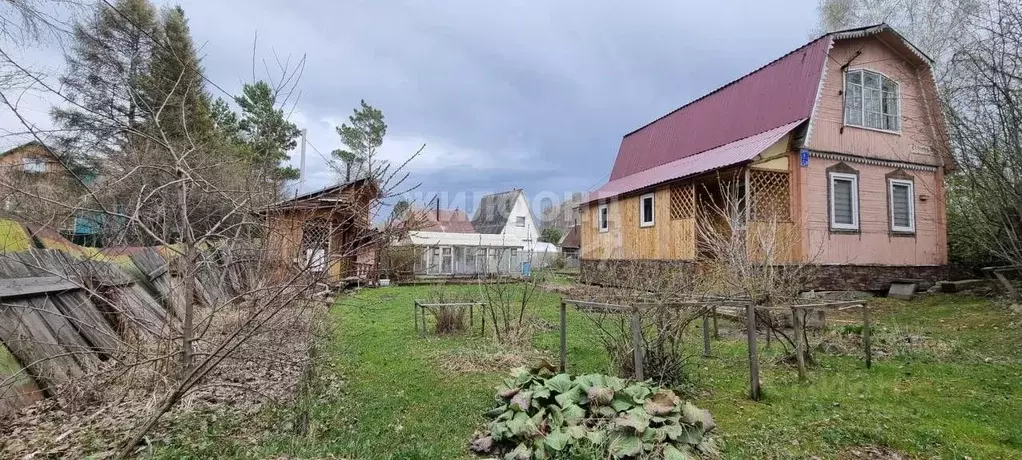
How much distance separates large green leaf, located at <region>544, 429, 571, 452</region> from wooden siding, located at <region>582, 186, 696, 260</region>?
30.1 ft

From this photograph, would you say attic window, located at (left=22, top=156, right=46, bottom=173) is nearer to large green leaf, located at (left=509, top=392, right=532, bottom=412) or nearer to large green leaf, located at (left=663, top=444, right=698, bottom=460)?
large green leaf, located at (left=509, top=392, right=532, bottom=412)

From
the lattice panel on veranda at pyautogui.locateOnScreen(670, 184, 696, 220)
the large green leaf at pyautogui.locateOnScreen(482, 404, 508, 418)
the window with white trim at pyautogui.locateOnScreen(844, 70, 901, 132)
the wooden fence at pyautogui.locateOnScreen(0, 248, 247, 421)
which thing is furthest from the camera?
the lattice panel on veranda at pyautogui.locateOnScreen(670, 184, 696, 220)

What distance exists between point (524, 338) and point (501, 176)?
25.8 meters

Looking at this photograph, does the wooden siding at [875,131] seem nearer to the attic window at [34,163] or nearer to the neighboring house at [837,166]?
the neighboring house at [837,166]

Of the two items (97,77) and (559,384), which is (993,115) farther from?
(97,77)

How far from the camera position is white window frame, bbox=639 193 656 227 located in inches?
519

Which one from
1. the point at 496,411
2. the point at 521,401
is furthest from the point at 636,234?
the point at 521,401

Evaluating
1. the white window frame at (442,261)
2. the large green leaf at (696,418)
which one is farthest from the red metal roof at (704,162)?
the large green leaf at (696,418)

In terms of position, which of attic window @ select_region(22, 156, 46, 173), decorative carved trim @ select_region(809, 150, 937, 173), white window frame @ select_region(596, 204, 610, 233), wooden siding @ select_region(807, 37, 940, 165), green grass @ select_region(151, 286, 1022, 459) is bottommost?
green grass @ select_region(151, 286, 1022, 459)

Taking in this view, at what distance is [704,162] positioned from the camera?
12117mm

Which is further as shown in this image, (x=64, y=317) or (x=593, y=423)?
(x=64, y=317)

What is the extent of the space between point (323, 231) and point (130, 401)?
2.27 metres

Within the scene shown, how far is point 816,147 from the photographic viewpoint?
11.0m

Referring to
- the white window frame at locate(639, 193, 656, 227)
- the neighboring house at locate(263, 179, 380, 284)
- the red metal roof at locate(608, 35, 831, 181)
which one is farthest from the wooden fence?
the red metal roof at locate(608, 35, 831, 181)
